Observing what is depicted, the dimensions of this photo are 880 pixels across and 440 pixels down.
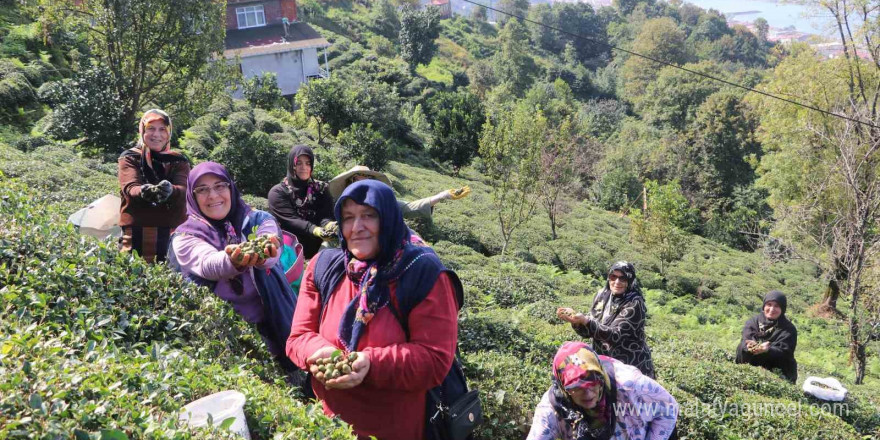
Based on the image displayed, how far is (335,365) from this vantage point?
8.09 feet

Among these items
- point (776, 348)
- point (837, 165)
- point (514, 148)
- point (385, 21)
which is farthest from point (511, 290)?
point (385, 21)

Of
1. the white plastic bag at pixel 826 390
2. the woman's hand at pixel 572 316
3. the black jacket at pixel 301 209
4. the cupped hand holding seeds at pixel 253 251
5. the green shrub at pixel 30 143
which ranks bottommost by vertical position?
the white plastic bag at pixel 826 390

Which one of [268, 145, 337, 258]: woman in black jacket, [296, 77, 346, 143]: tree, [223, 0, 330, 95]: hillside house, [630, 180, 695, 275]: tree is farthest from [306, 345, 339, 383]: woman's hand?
[223, 0, 330, 95]: hillside house

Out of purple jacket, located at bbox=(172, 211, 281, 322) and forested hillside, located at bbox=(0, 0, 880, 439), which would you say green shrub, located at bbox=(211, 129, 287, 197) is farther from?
Answer: purple jacket, located at bbox=(172, 211, 281, 322)

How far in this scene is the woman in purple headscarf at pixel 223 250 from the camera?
3338 millimetres

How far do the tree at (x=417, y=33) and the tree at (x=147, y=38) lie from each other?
1506 inches

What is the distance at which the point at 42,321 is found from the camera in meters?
2.49

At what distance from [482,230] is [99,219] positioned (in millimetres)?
13753

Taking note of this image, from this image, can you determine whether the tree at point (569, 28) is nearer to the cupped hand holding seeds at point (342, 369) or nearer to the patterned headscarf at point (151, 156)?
the patterned headscarf at point (151, 156)

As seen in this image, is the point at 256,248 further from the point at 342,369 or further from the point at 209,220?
the point at 342,369

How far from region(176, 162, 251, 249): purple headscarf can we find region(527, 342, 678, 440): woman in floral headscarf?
205cm

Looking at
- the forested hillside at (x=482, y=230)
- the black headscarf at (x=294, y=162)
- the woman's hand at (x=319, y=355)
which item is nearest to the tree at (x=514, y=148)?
the forested hillside at (x=482, y=230)

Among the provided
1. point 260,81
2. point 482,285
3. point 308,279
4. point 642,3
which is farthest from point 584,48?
point 308,279

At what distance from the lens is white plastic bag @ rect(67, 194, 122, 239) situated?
4.53m
